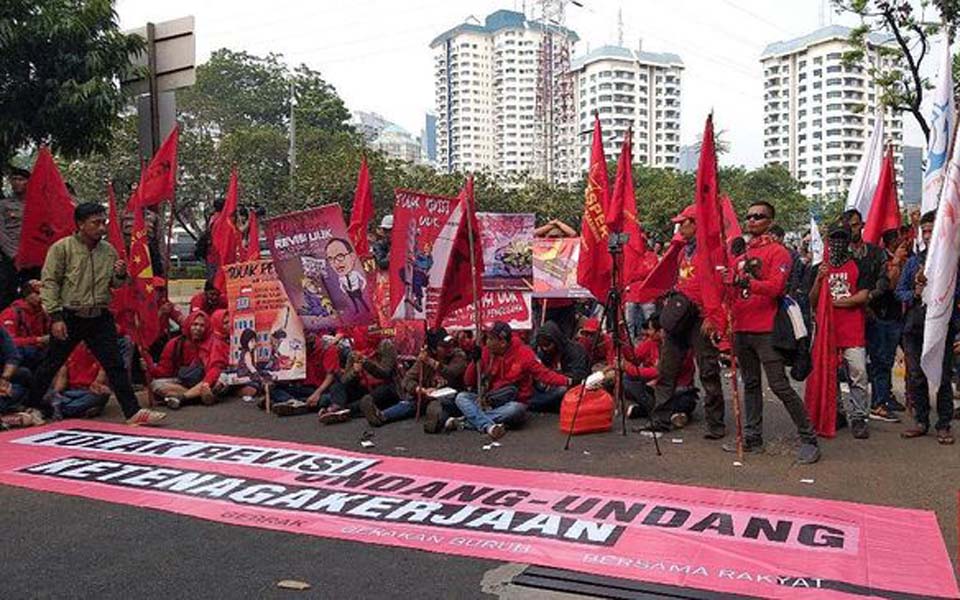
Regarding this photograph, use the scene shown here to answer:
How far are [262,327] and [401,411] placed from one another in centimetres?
176

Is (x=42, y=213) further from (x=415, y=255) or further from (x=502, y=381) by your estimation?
(x=502, y=381)

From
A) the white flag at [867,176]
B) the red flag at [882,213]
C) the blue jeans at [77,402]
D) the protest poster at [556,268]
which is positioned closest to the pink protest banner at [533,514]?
the blue jeans at [77,402]

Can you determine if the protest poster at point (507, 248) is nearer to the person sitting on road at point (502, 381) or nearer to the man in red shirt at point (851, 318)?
the person sitting on road at point (502, 381)

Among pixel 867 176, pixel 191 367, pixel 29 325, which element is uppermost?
pixel 867 176

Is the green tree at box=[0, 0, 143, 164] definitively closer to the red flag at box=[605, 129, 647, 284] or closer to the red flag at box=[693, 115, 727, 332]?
the red flag at box=[605, 129, 647, 284]

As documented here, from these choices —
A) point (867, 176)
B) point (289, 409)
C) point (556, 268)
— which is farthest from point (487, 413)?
point (867, 176)

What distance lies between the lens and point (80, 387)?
8352 millimetres

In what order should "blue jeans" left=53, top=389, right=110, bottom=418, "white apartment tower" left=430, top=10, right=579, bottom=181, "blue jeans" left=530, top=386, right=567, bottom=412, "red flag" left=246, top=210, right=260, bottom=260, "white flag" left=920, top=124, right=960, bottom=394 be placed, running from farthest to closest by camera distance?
"white apartment tower" left=430, top=10, right=579, bottom=181 → "red flag" left=246, top=210, right=260, bottom=260 → "blue jeans" left=530, top=386, right=567, bottom=412 → "blue jeans" left=53, top=389, right=110, bottom=418 → "white flag" left=920, top=124, right=960, bottom=394

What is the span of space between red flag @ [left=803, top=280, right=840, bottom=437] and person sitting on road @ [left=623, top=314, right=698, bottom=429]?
1.09 m

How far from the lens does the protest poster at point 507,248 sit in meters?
9.48

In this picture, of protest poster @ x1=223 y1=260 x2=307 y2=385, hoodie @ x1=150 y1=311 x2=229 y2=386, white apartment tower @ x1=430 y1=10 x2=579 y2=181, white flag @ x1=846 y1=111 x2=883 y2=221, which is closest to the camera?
protest poster @ x1=223 y1=260 x2=307 y2=385

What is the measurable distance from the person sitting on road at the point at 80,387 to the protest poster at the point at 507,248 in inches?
161

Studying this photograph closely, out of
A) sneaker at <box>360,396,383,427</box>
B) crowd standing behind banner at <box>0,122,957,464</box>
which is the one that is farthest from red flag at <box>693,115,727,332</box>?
sneaker at <box>360,396,383,427</box>

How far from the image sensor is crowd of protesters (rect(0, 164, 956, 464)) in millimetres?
6656
